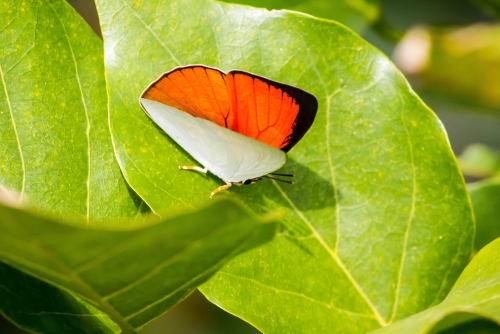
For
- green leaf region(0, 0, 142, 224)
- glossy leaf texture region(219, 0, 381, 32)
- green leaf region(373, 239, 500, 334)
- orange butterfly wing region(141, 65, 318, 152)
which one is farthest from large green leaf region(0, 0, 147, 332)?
glossy leaf texture region(219, 0, 381, 32)

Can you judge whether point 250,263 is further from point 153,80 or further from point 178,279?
point 153,80

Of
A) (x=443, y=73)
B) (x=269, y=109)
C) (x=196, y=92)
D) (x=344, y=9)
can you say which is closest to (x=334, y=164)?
(x=269, y=109)

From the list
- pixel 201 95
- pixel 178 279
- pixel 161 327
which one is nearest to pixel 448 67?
pixel 201 95

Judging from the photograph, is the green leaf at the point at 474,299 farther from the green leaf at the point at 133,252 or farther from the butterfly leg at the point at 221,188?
the butterfly leg at the point at 221,188

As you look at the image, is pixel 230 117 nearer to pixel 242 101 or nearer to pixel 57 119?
pixel 242 101

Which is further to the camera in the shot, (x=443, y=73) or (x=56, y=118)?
(x=443, y=73)

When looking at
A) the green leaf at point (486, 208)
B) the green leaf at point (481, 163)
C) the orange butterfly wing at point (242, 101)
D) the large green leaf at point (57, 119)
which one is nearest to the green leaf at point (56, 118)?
the large green leaf at point (57, 119)

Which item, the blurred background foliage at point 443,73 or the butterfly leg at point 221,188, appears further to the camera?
the blurred background foliage at point 443,73
